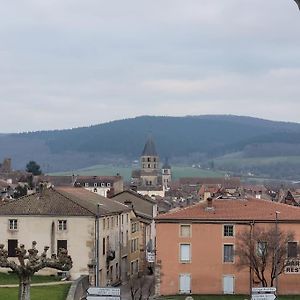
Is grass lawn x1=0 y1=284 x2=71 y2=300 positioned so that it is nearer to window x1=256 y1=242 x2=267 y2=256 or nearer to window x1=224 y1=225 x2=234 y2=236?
window x1=224 y1=225 x2=234 y2=236

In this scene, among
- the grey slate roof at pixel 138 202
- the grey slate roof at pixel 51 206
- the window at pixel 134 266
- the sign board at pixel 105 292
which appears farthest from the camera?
the grey slate roof at pixel 138 202

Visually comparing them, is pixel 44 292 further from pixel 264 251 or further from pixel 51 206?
pixel 264 251

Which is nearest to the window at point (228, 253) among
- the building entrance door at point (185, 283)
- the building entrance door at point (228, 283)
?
the building entrance door at point (228, 283)

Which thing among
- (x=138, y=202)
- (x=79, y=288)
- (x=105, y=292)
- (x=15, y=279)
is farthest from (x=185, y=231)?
(x=105, y=292)

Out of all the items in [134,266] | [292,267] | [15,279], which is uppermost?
[292,267]

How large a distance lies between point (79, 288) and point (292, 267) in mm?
13516

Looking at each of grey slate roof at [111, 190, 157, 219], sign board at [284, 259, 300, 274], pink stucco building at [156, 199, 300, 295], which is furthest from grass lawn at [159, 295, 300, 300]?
grey slate roof at [111, 190, 157, 219]

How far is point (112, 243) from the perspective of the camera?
6862cm

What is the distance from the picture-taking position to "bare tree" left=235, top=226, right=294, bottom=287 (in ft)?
187

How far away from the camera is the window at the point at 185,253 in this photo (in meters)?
60.2

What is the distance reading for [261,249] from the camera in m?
57.8

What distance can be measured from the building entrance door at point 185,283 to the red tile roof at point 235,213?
370 centimetres

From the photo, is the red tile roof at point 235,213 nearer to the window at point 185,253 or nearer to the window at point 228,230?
the window at point 228,230

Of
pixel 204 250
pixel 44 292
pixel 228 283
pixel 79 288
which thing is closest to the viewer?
pixel 44 292
